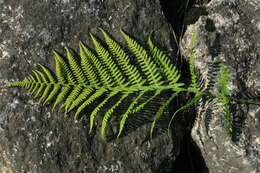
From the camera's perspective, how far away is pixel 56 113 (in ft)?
9.04

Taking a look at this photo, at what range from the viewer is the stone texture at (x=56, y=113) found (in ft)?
8.82

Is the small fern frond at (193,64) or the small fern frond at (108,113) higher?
the small fern frond at (193,64)

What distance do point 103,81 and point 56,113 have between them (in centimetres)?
53

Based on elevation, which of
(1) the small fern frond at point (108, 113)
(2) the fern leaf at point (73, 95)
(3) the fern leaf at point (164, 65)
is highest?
(3) the fern leaf at point (164, 65)

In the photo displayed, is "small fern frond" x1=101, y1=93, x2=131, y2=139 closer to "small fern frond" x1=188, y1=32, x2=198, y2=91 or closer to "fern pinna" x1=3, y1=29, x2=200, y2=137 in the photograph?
"fern pinna" x1=3, y1=29, x2=200, y2=137

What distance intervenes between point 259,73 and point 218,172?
3.29 ft

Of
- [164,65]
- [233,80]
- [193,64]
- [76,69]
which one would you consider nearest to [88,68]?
[76,69]

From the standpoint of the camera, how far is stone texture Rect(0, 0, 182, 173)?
269 cm

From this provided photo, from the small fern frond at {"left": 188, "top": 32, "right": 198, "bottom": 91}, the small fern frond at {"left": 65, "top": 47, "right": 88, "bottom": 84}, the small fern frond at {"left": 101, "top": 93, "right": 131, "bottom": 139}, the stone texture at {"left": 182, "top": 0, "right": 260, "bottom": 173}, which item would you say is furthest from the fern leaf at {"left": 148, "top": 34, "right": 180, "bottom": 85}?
the small fern frond at {"left": 65, "top": 47, "right": 88, "bottom": 84}

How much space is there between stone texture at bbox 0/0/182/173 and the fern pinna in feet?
0.36

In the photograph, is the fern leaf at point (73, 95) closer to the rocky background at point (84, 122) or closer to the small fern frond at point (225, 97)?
the rocky background at point (84, 122)

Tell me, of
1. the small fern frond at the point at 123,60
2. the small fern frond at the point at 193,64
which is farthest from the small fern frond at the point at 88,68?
the small fern frond at the point at 193,64

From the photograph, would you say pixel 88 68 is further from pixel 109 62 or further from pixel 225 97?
pixel 225 97

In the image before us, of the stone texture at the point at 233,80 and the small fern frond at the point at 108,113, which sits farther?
the stone texture at the point at 233,80
